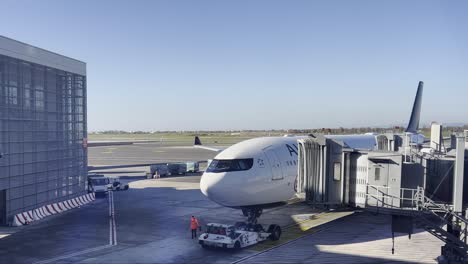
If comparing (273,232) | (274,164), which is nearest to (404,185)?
(273,232)

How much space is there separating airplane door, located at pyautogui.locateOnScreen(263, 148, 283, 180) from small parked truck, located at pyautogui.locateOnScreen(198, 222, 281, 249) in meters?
3.31

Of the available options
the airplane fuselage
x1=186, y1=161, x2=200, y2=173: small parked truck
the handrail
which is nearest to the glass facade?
the airplane fuselage

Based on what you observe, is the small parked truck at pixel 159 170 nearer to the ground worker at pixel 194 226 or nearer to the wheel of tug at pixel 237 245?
the ground worker at pixel 194 226

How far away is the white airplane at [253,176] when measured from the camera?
2652 centimetres

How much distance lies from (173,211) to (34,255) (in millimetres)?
14990

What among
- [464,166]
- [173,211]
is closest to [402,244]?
[464,166]

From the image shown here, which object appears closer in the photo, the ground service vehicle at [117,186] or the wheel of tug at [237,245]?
the wheel of tug at [237,245]

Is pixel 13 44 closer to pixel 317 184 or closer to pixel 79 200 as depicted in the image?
pixel 79 200

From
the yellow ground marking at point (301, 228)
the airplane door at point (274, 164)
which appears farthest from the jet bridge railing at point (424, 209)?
the airplane door at point (274, 164)

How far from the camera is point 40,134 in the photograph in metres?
36.9

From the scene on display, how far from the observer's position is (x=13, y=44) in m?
32.9

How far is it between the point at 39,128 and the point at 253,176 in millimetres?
19983

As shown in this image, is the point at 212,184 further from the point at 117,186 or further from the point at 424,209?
the point at 117,186

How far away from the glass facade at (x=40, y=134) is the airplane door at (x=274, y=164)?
19.1 m
